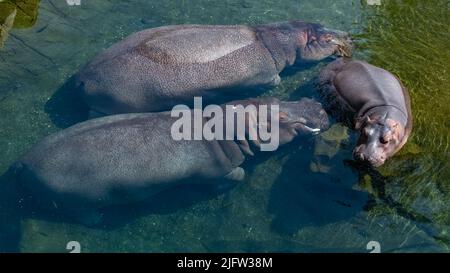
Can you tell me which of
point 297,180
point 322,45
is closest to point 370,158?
point 297,180

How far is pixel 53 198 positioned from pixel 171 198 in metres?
1.51

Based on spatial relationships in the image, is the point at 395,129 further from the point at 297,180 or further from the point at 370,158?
the point at 297,180

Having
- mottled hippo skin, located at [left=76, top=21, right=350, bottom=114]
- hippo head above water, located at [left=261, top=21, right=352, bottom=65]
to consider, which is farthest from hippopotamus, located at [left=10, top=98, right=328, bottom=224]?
hippo head above water, located at [left=261, top=21, right=352, bottom=65]

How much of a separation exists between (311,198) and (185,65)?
9.04 ft

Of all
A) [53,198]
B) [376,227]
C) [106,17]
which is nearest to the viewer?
[376,227]

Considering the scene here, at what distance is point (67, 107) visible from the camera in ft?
28.7

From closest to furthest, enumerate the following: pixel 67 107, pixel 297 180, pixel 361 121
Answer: pixel 297 180 < pixel 361 121 < pixel 67 107

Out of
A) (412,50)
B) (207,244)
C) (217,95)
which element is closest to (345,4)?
(412,50)

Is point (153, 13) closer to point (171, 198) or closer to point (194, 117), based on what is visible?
point (194, 117)

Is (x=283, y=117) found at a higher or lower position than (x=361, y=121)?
lower

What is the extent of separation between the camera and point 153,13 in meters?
10.3

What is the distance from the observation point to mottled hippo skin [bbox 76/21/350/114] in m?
8.43

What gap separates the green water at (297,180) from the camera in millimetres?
7039

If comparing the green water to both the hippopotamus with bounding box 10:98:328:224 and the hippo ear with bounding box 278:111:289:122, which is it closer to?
the hippopotamus with bounding box 10:98:328:224
